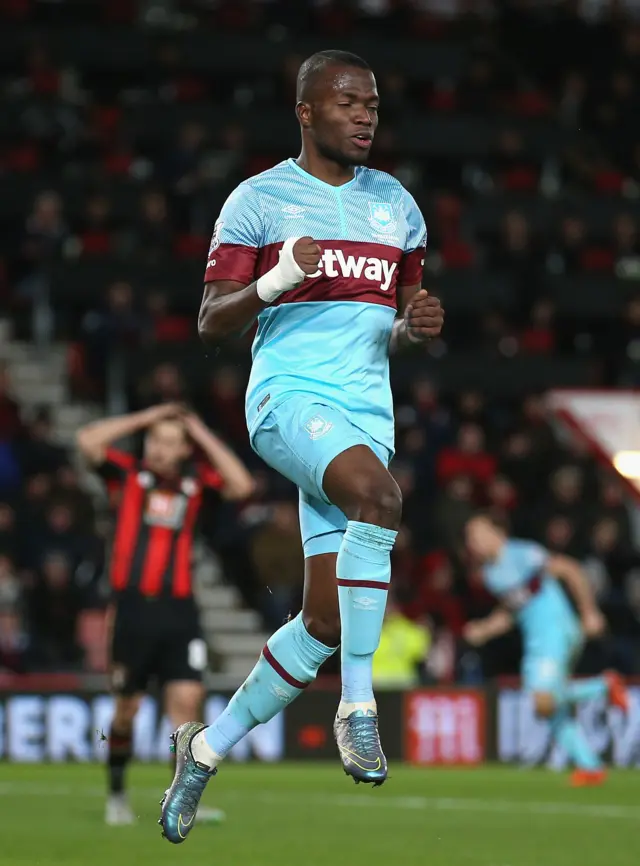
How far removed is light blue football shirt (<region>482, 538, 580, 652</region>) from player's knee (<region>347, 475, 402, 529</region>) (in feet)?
26.8

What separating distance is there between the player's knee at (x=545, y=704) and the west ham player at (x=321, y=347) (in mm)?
7487

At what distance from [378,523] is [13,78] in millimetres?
14660

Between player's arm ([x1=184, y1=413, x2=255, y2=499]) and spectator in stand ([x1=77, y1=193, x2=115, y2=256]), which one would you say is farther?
spectator in stand ([x1=77, y1=193, x2=115, y2=256])

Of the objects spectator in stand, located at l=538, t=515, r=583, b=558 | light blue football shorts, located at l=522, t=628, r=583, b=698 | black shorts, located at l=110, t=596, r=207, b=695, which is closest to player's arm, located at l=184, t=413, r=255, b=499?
black shorts, located at l=110, t=596, r=207, b=695

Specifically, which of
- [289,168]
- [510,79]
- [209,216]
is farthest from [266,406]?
[510,79]

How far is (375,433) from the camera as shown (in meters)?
5.53

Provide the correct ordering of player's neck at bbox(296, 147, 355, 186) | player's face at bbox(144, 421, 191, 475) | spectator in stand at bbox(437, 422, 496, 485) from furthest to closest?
1. spectator in stand at bbox(437, 422, 496, 485)
2. player's face at bbox(144, 421, 191, 475)
3. player's neck at bbox(296, 147, 355, 186)

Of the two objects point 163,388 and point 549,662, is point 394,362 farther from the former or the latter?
point 549,662

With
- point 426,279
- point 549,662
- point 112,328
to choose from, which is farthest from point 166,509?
point 426,279

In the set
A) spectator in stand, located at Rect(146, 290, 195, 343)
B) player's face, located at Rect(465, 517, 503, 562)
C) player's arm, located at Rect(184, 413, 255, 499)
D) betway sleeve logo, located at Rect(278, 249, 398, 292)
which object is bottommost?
player's face, located at Rect(465, 517, 503, 562)

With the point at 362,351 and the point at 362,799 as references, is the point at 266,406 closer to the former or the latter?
the point at 362,351

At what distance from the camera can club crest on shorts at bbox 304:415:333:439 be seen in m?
5.32

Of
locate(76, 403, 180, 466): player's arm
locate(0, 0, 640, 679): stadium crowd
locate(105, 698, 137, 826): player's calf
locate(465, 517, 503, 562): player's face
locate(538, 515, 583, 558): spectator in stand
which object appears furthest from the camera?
locate(538, 515, 583, 558): spectator in stand

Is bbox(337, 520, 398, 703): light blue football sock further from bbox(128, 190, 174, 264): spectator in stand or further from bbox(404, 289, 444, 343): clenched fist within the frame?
bbox(128, 190, 174, 264): spectator in stand
